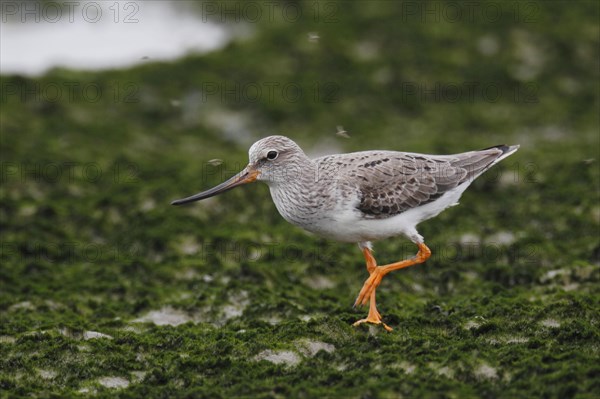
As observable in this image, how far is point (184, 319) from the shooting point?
419 inches

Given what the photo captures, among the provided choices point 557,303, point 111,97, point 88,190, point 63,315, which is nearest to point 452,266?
point 557,303

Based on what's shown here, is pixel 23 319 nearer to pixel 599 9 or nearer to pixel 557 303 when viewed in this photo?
pixel 557 303

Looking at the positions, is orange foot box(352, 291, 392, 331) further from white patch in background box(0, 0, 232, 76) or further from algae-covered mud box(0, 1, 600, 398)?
white patch in background box(0, 0, 232, 76)

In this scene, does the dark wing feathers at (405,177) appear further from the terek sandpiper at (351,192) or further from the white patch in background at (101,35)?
the white patch in background at (101,35)

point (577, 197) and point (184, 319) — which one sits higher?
point (577, 197)

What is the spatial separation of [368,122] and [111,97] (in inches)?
210

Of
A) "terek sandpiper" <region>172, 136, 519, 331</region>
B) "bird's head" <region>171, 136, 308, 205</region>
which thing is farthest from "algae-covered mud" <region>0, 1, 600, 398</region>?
"bird's head" <region>171, 136, 308, 205</region>

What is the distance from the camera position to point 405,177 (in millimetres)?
10180

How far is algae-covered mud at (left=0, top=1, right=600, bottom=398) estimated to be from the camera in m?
8.40

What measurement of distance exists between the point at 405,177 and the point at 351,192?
0.88 metres

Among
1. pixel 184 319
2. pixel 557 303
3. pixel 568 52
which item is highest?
pixel 568 52

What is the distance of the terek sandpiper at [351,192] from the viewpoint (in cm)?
955

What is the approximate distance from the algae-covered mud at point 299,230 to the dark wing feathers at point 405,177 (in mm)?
1282

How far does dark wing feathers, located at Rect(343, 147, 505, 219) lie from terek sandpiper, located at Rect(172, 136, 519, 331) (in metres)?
0.01
